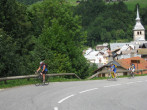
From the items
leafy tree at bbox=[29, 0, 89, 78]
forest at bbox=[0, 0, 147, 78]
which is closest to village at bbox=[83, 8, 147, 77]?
leafy tree at bbox=[29, 0, 89, 78]

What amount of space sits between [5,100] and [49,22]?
32714 mm

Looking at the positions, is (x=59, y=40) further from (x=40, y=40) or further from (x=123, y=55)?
(x=123, y=55)

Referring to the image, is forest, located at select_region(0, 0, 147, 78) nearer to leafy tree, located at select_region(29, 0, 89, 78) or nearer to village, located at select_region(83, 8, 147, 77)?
leafy tree, located at select_region(29, 0, 89, 78)

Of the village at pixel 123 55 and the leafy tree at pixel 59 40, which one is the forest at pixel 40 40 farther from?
the village at pixel 123 55

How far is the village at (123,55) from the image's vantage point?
167 feet

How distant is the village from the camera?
51.0 meters

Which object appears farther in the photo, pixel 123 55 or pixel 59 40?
pixel 123 55

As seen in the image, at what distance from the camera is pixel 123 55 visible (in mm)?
86812

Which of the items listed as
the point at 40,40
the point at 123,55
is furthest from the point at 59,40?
the point at 123,55

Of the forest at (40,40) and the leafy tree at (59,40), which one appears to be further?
the leafy tree at (59,40)

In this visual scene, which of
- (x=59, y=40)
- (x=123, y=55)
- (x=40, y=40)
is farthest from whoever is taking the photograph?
(x=123, y=55)

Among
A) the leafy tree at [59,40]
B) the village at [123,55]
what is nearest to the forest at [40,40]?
the leafy tree at [59,40]

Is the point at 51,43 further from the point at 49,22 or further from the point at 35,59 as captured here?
the point at 49,22

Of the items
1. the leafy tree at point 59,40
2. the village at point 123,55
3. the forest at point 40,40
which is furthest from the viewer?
the village at point 123,55
